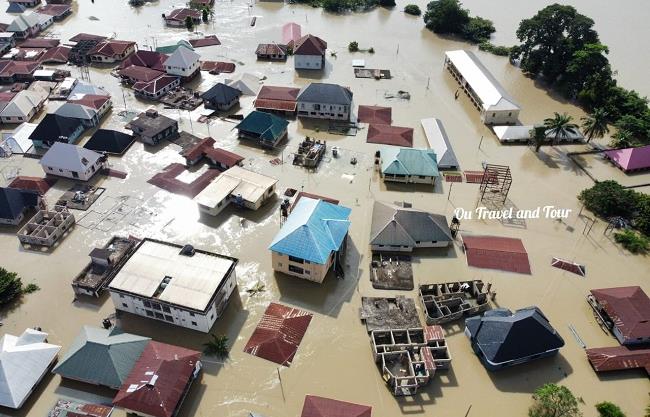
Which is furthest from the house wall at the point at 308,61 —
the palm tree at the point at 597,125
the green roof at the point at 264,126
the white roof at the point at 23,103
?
the palm tree at the point at 597,125

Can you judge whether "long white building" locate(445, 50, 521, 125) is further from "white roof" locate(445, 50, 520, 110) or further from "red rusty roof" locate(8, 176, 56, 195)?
"red rusty roof" locate(8, 176, 56, 195)

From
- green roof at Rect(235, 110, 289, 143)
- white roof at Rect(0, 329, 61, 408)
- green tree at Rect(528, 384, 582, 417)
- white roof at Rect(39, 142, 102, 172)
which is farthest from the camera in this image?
green roof at Rect(235, 110, 289, 143)

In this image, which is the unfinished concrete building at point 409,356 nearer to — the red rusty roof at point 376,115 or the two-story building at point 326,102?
the red rusty roof at point 376,115

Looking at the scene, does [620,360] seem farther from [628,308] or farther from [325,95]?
[325,95]

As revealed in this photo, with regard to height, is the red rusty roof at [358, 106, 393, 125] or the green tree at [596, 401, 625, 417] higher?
the red rusty roof at [358, 106, 393, 125]

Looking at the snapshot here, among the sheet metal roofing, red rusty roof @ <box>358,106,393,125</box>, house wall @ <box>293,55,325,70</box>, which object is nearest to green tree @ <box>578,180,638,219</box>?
the sheet metal roofing
